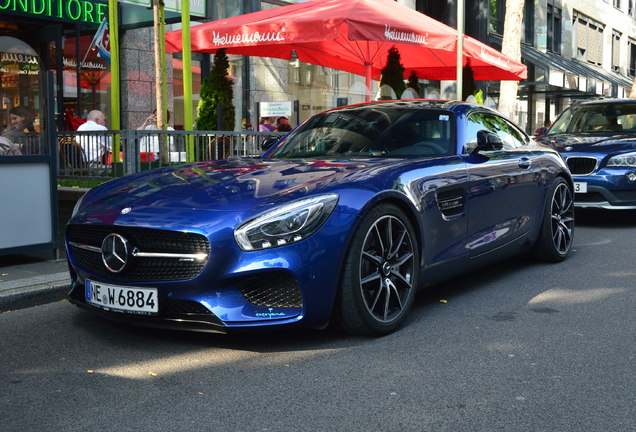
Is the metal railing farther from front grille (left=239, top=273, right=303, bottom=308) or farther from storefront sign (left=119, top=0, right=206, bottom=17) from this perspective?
storefront sign (left=119, top=0, right=206, bottom=17)

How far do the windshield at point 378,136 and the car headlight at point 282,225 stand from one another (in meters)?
1.36

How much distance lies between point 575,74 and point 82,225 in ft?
99.1

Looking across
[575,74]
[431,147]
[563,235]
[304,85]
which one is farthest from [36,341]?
[575,74]

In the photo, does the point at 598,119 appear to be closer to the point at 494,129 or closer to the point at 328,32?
the point at 328,32

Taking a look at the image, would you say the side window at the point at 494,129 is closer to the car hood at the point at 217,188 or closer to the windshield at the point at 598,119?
the car hood at the point at 217,188

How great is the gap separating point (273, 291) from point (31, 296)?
2162 millimetres

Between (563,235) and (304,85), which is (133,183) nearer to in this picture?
(563,235)

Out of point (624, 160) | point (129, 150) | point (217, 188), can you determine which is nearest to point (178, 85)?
point (129, 150)

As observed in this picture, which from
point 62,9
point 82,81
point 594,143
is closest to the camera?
point 594,143

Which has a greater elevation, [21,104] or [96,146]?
[21,104]

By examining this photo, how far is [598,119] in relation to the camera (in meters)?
11.0

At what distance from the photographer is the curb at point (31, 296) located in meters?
5.31

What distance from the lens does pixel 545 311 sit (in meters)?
5.23

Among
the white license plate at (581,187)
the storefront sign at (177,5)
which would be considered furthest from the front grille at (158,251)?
the storefront sign at (177,5)
